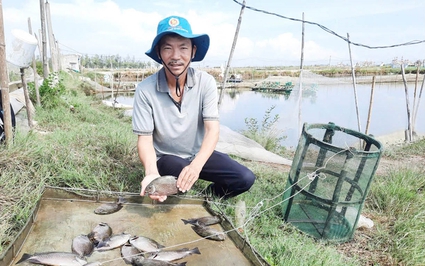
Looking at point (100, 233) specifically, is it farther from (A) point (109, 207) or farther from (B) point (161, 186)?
(B) point (161, 186)

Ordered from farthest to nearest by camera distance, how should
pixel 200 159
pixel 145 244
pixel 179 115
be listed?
1. pixel 179 115
2. pixel 200 159
3. pixel 145 244

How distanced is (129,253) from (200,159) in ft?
3.05

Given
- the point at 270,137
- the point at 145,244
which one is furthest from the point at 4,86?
the point at 270,137

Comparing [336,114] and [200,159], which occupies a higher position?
[200,159]

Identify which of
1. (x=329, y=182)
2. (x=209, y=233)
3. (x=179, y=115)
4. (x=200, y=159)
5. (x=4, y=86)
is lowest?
(x=209, y=233)

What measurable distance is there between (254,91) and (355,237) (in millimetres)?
31458

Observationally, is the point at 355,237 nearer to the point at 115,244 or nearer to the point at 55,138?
the point at 115,244

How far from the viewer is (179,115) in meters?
2.62

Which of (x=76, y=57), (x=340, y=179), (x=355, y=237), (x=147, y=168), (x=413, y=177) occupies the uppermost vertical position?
(x=76, y=57)

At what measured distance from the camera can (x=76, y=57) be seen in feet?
96.5

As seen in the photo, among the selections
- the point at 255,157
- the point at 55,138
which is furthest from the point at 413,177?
the point at 55,138

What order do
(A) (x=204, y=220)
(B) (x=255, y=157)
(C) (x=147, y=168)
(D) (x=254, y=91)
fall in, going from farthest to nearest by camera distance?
1. (D) (x=254, y=91)
2. (B) (x=255, y=157)
3. (C) (x=147, y=168)
4. (A) (x=204, y=220)

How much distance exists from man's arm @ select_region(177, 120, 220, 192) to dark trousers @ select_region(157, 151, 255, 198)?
0.25m

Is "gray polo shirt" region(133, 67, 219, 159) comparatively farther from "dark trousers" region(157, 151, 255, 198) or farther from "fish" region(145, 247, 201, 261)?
"fish" region(145, 247, 201, 261)
